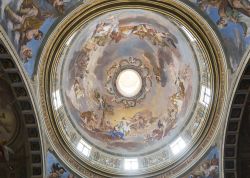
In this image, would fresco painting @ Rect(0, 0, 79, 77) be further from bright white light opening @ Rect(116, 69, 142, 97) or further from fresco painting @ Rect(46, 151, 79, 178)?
bright white light opening @ Rect(116, 69, 142, 97)

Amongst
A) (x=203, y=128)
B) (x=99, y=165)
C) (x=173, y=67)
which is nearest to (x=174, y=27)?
(x=173, y=67)

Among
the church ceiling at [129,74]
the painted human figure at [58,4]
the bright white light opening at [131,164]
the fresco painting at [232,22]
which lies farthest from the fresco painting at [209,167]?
the painted human figure at [58,4]

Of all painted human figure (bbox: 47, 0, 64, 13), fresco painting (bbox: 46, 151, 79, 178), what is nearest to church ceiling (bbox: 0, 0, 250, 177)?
painted human figure (bbox: 47, 0, 64, 13)

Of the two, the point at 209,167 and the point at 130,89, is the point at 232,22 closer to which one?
the point at 209,167

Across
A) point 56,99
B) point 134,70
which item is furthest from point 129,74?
point 56,99

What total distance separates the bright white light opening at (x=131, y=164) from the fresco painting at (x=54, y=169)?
13.8ft

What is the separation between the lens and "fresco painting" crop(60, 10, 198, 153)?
2388 cm

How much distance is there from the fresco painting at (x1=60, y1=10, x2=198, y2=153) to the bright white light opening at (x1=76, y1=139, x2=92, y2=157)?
2.28 feet

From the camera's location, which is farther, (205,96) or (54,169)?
(205,96)

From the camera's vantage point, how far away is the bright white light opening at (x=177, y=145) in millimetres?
A: 23192

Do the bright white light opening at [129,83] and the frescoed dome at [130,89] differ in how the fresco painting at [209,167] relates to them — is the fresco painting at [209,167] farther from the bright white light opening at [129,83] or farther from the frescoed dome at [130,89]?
the bright white light opening at [129,83]

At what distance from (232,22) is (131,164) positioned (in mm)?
11157

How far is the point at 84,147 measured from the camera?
79.9ft

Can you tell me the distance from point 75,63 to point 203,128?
8.77 meters
